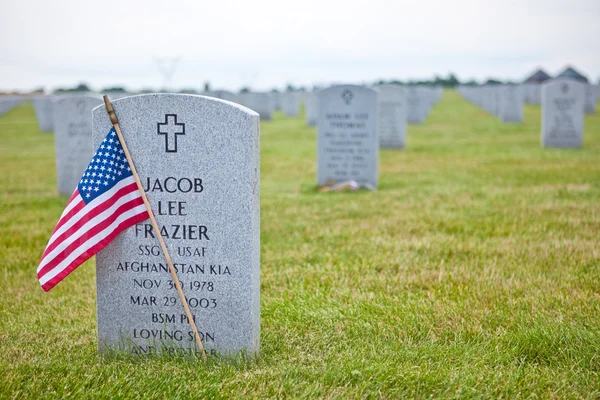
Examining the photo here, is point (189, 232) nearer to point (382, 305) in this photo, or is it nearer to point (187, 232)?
point (187, 232)

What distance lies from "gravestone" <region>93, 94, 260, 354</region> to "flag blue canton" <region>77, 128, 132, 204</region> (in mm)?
74

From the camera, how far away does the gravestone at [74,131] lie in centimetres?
986

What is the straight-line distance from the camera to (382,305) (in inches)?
186

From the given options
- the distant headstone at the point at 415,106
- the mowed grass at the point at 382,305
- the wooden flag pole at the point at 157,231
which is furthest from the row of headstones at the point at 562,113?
the wooden flag pole at the point at 157,231

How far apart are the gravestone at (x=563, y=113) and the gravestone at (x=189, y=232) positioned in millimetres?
14018

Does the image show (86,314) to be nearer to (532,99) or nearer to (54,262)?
(54,262)

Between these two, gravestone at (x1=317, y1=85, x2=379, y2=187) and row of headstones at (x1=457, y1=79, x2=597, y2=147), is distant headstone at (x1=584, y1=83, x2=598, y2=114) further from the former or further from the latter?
gravestone at (x1=317, y1=85, x2=379, y2=187)

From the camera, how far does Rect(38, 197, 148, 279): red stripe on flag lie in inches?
150

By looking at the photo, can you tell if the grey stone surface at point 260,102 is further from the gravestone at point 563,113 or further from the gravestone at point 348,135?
the gravestone at point 348,135

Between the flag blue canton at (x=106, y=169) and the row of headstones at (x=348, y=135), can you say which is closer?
the flag blue canton at (x=106, y=169)

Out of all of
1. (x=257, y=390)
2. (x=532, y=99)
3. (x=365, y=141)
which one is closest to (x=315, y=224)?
(x=365, y=141)

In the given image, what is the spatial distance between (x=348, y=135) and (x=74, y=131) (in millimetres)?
4233

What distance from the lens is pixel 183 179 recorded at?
3814 mm

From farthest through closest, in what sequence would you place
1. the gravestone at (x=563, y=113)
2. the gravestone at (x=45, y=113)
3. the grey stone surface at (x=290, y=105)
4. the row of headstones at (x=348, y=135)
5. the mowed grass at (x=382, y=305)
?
the grey stone surface at (x=290, y=105), the gravestone at (x=45, y=113), the gravestone at (x=563, y=113), the row of headstones at (x=348, y=135), the mowed grass at (x=382, y=305)
